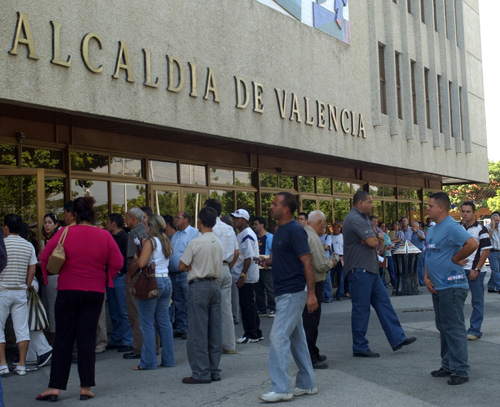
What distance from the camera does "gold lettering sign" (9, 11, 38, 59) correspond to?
9.50 m

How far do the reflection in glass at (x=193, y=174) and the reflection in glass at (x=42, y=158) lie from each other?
356 centimetres

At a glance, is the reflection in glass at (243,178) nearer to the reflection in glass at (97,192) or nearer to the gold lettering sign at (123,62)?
the reflection in glass at (97,192)

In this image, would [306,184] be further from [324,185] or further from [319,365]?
[319,365]

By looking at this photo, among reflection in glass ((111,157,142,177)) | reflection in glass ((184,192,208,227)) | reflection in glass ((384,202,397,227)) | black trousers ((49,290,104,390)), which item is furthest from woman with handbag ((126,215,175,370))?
reflection in glass ((384,202,397,227))

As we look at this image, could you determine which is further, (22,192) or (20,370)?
(22,192)

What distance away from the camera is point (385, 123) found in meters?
20.5

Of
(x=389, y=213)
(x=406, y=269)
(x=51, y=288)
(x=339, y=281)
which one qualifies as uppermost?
(x=389, y=213)

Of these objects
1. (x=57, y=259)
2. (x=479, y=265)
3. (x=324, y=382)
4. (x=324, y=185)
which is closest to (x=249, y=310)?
(x=324, y=382)

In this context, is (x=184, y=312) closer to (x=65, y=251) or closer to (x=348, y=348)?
(x=348, y=348)

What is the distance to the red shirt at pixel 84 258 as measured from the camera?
22.7 ft

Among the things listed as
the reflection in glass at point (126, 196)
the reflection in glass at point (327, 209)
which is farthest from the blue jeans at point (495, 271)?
the reflection in glass at point (126, 196)

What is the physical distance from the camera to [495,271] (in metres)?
18.1

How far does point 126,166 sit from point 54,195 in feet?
6.62

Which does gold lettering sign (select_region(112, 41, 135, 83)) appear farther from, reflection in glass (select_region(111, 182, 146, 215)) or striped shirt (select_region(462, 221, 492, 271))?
striped shirt (select_region(462, 221, 492, 271))
